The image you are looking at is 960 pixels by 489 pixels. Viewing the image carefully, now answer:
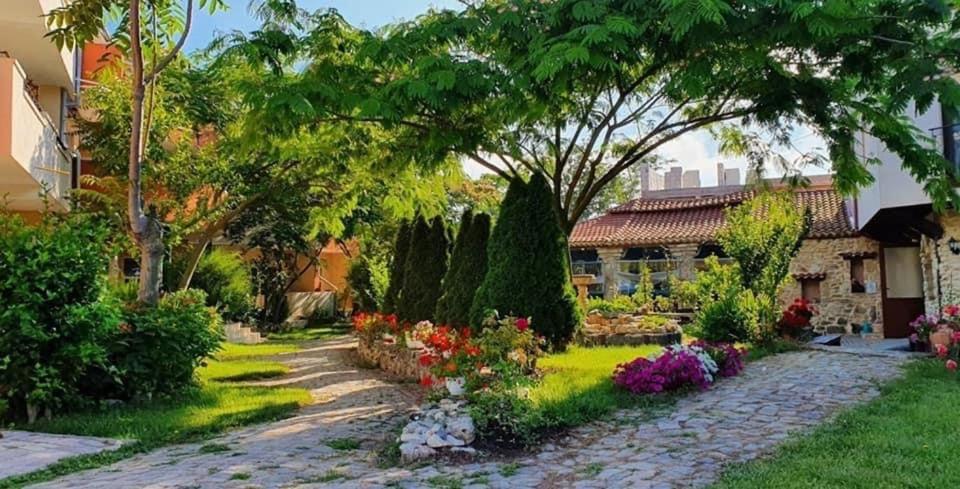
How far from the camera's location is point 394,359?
1276cm

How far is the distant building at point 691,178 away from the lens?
3209 centimetres

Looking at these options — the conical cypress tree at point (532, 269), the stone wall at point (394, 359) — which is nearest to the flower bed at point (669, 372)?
the conical cypress tree at point (532, 269)

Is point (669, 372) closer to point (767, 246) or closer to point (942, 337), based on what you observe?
point (942, 337)

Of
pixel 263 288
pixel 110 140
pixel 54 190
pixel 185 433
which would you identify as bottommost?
pixel 185 433

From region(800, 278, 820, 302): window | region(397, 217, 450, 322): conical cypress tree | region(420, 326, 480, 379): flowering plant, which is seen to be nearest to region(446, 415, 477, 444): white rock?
region(420, 326, 480, 379): flowering plant

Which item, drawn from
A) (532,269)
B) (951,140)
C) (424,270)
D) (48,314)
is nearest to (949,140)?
(951,140)

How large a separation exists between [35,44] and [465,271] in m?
8.01

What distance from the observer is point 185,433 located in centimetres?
725

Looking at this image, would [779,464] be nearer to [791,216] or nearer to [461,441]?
[461,441]

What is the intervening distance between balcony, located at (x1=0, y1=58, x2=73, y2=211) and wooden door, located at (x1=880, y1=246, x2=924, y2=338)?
17761 mm

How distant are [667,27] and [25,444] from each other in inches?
277

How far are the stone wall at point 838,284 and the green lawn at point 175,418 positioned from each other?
13.8m

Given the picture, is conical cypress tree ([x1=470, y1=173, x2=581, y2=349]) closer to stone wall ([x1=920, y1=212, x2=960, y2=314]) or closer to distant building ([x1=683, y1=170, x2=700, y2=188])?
stone wall ([x1=920, y1=212, x2=960, y2=314])

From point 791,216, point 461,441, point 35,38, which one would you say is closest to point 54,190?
point 35,38
